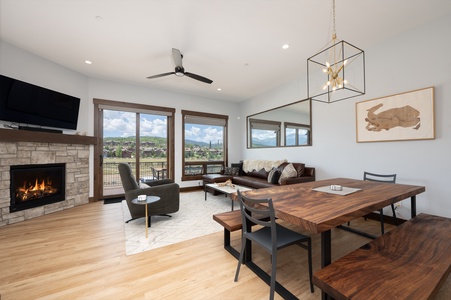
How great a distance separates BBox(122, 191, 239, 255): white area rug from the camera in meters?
2.50

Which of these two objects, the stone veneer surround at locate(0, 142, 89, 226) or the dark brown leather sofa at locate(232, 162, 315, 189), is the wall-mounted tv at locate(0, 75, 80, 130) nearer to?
the stone veneer surround at locate(0, 142, 89, 226)

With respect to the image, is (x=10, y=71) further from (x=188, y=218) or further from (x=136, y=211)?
(x=188, y=218)

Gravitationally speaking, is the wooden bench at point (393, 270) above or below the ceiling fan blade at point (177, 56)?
below

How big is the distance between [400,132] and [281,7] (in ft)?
8.81

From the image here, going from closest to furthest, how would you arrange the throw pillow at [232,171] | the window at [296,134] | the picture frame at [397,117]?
the picture frame at [397,117]
the window at [296,134]
the throw pillow at [232,171]

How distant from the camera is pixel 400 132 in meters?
2.98

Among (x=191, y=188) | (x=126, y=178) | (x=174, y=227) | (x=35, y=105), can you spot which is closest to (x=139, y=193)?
(x=126, y=178)

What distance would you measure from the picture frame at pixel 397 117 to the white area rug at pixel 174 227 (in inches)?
118

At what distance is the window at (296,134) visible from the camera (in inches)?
179

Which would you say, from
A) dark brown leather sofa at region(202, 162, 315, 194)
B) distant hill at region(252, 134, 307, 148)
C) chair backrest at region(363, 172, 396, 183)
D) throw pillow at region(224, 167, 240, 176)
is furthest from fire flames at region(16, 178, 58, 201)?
chair backrest at region(363, 172, 396, 183)

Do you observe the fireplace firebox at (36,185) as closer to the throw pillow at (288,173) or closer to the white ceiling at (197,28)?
the white ceiling at (197,28)

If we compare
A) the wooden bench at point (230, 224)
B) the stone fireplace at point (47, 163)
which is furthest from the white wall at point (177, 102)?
the wooden bench at point (230, 224)

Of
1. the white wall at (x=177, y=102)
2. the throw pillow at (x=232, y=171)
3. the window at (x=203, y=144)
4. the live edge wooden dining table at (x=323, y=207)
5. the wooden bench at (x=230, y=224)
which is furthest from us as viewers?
the window at (x=203, y=144)

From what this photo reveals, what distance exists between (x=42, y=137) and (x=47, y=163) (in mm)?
548
